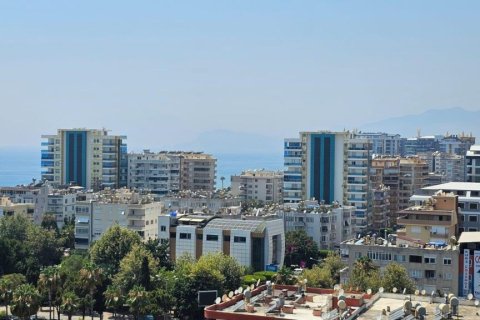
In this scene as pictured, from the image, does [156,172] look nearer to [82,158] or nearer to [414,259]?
[82,158]

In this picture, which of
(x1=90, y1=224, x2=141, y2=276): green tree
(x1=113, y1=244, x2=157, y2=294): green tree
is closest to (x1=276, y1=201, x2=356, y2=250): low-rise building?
(x1=90, y1=224, x2=141, y2=276): green tree

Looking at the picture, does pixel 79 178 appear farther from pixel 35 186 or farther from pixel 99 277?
pixel 99 277

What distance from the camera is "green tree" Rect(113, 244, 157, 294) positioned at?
51.0 meters

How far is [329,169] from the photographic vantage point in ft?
286

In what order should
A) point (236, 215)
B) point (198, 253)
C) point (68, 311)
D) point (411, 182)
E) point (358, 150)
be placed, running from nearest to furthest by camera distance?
point (68, 311) < point (198, 253) < point (236, 215) < point (358, 150) < point (411, 182)

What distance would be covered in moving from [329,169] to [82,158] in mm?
29994

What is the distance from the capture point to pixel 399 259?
4897cm

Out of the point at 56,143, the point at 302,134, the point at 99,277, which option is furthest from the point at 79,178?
the point at 99,277

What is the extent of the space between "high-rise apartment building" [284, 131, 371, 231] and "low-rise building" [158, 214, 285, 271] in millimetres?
24426

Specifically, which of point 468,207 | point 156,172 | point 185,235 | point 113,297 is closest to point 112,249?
point 185,235

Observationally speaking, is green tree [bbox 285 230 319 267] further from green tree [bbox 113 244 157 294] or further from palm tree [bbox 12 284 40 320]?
palm tree [bbox 12 284 40 320]

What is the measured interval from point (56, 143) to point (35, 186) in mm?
16027

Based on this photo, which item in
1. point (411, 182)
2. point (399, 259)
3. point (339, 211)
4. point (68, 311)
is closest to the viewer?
point (68, 311)

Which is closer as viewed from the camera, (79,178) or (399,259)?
(399,259)
